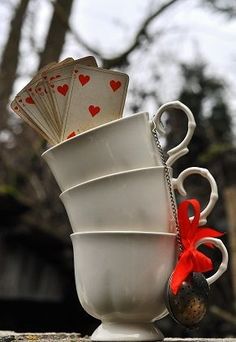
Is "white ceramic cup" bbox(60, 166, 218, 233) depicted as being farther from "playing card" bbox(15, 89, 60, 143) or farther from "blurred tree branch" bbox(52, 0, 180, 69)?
"blurred tree branch" bbox(52, 0, 180, 69)

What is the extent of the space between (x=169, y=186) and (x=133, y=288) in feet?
0.61

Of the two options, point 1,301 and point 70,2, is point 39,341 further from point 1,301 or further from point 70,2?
point 70,2

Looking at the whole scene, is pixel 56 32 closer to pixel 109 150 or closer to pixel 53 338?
pixel 53 338

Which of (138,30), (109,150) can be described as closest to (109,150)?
(109,150)

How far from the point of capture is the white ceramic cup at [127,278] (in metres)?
0.96

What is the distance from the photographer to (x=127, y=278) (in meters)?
0.96

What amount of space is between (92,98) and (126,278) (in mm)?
321

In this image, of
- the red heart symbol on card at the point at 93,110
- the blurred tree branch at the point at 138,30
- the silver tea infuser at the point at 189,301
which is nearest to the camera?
the silver tea infuser at the point at 189,301

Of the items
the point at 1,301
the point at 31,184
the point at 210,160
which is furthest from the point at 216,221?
the point at 1,301

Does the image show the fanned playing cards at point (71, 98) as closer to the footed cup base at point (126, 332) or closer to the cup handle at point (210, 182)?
the cup handle at point (210, 182)

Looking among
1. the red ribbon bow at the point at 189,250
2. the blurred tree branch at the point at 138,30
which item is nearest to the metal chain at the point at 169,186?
the red ribbon bow at the point at 189,250

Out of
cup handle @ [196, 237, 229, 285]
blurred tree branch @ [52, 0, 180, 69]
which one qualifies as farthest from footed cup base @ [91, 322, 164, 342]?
blurred tree branch @ [52, 0, 180, 69]

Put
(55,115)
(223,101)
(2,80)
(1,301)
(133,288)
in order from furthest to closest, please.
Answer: (223,101), (2,80), (1,301), (55,115), (133,288)

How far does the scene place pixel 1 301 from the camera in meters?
3.55
